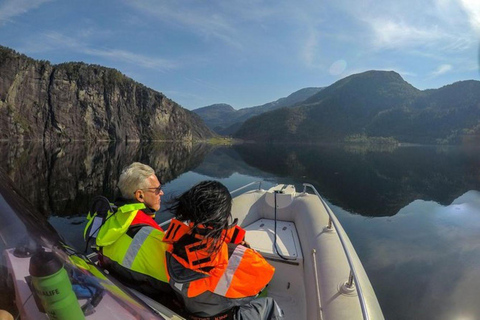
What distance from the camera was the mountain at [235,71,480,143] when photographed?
459 ft

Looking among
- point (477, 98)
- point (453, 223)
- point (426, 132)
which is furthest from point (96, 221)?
point (477, 98)

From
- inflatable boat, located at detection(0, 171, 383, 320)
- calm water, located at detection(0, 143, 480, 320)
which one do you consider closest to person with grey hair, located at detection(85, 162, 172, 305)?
inflatable boat, located at detection(0, 171, 383, 320)

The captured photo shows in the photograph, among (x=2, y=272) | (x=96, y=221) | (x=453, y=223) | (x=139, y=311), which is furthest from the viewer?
(x=453, y=223)

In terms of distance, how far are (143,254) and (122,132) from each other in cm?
12300

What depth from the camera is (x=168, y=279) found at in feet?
6.57

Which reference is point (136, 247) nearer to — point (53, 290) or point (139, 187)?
point (139, 187)

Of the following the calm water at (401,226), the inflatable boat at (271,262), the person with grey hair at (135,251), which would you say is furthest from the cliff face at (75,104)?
the person with grey hair at (135,251)

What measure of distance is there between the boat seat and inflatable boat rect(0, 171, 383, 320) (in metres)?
0.02

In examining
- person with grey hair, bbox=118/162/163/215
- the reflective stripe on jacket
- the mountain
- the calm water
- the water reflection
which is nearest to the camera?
the reflective stripe on jacket

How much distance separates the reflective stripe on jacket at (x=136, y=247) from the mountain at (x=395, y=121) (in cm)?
16372

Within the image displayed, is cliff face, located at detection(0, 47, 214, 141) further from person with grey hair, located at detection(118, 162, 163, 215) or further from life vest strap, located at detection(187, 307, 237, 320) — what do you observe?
life vest strap, located at detection(187, 307, 237, 320)

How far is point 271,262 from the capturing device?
459 centimetres

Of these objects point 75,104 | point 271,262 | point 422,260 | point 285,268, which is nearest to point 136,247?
point 271,262

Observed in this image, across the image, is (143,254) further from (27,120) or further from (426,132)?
(426,132)
